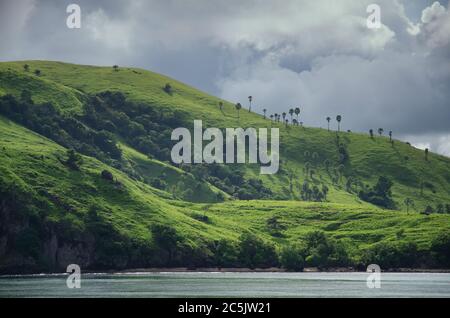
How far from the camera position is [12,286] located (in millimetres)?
182500
